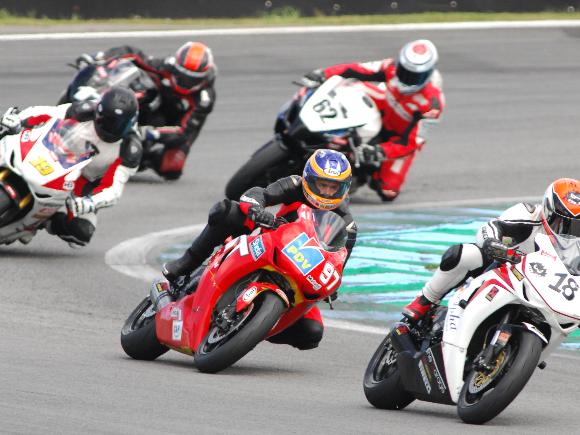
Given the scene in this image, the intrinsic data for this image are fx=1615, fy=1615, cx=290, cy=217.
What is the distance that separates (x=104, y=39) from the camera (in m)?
21.4

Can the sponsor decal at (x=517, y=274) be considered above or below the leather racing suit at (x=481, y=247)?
above

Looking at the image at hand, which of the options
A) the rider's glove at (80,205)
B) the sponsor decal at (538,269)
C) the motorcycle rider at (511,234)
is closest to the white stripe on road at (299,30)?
the rider's glove at (80,205)

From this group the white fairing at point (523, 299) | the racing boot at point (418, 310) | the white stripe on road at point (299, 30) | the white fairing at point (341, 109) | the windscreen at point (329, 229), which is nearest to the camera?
the white fairing at point (523, 299)

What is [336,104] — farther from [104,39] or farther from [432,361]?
[432,361]

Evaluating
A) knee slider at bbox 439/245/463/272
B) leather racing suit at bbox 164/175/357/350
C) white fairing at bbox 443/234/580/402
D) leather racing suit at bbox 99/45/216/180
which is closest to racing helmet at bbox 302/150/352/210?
leather racing suit at bbox 164/175/357/350

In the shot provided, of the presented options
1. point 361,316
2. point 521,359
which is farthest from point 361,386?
point 361,316

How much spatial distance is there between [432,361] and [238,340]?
1.09 meters

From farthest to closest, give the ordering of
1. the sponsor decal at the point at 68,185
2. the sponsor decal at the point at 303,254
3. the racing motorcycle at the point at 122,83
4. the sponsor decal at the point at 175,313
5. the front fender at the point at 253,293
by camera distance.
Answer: the racing motorcycle at the point at 122,83 < the sponsor decal at the point at 68,185 < the sponsor decal at the point at 175,313 < the sponsor decal at the point at 303,254 < the front fender at the point at 253,293

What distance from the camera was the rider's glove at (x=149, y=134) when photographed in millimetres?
16547

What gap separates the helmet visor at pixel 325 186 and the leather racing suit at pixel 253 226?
0.13 m

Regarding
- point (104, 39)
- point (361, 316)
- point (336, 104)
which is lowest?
point (104, 39)

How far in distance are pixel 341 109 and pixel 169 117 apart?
217 centimetres

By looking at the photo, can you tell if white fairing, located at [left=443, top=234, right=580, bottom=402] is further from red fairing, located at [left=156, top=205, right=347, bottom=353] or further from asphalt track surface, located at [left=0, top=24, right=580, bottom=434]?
red fairing, located at [left=156, top=205, right=347, bottom=353]

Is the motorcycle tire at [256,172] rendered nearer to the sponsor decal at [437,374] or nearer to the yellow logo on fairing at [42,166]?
the yellow logo on fairing at [42,166]
